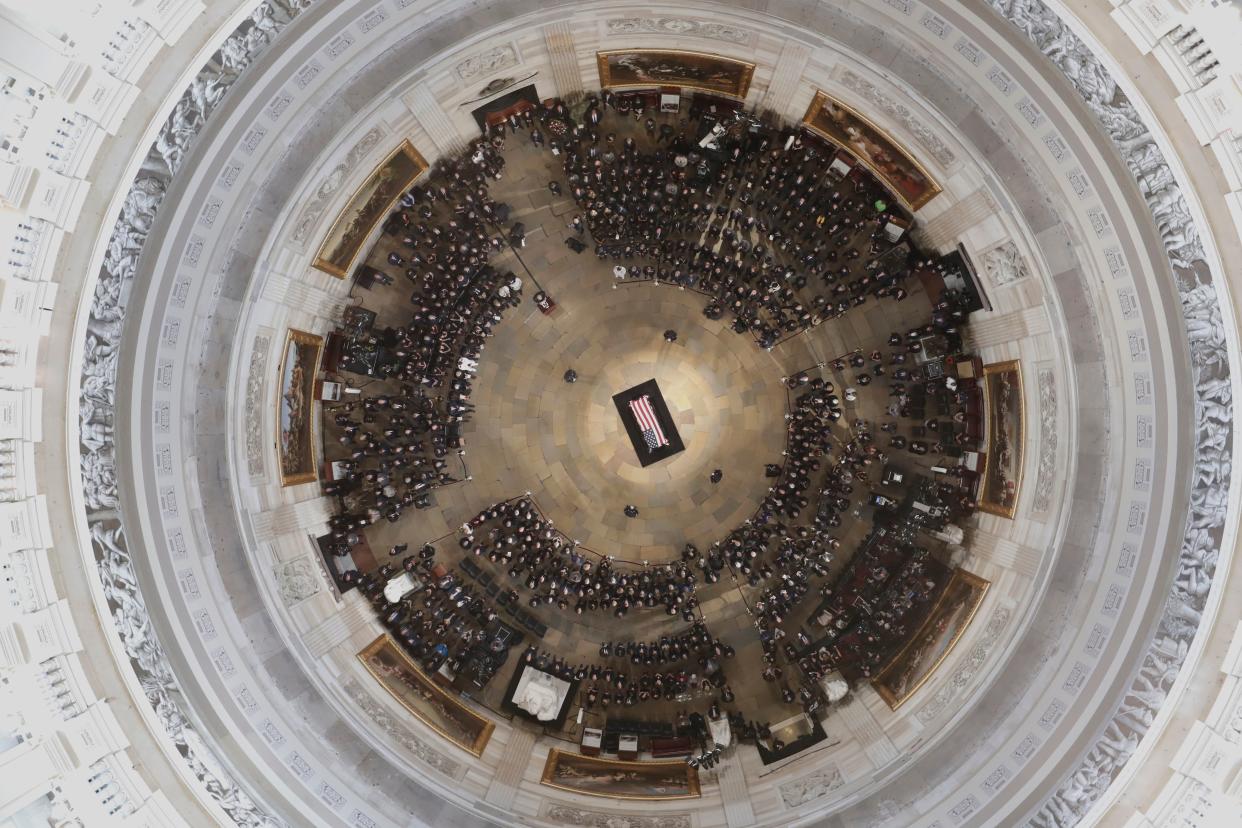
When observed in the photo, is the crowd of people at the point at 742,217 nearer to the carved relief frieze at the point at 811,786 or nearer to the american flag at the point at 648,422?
the american flag at the point at 648,422

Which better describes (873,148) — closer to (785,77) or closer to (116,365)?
(785,77)

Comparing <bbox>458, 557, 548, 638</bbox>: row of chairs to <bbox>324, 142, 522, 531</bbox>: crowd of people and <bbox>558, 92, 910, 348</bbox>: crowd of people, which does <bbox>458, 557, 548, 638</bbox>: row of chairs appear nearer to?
<bbox>324, 142, 522, 531</bbox>: crowd of people

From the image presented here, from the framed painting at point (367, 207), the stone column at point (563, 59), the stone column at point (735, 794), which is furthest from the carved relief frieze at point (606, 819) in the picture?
the stone column at point (563, 59)

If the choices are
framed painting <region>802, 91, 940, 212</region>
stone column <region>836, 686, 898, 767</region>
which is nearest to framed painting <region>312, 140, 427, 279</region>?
framed painting <region>802, 91, 940, 212</region>

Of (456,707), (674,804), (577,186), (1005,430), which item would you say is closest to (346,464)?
(456,707)

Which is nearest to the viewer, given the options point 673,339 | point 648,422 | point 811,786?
point 811,786

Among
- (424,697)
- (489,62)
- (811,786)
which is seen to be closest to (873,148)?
(489,62)
